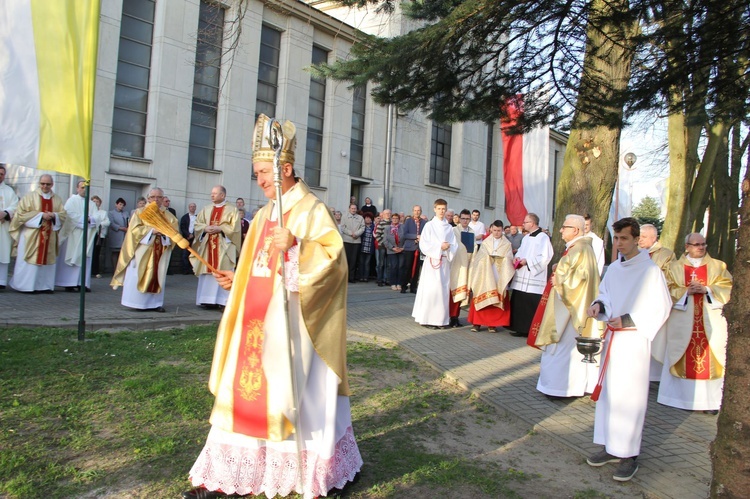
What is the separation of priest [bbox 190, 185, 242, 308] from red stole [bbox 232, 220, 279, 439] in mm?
6812

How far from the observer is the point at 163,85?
15734mm

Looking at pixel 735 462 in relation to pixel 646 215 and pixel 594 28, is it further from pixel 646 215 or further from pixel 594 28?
pixel 646 215

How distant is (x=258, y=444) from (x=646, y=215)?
192 feet

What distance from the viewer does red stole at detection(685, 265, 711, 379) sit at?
6641 mm

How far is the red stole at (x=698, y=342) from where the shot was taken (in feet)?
21.8

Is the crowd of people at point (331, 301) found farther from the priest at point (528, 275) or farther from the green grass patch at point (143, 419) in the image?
the green grass patch at point (143, 419)

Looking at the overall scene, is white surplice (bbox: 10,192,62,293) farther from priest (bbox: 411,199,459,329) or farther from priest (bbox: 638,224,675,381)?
→ priest (bbox: 638,224,675,381)

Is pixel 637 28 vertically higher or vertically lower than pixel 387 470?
higher

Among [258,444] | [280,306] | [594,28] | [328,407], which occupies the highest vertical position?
[594,28]

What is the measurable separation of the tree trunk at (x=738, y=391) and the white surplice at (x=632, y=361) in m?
1.57

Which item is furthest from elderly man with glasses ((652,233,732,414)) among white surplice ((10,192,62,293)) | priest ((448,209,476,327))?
white surplice ((10,192,62,293))

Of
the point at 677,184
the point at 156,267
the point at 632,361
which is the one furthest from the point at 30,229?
the point at 677,184

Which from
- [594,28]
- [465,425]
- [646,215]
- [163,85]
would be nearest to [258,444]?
[465,425]

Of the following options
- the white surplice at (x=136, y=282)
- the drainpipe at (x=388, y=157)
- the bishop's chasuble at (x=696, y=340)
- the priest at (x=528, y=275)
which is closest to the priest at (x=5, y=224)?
the white surplice at (x=136, y=282)
